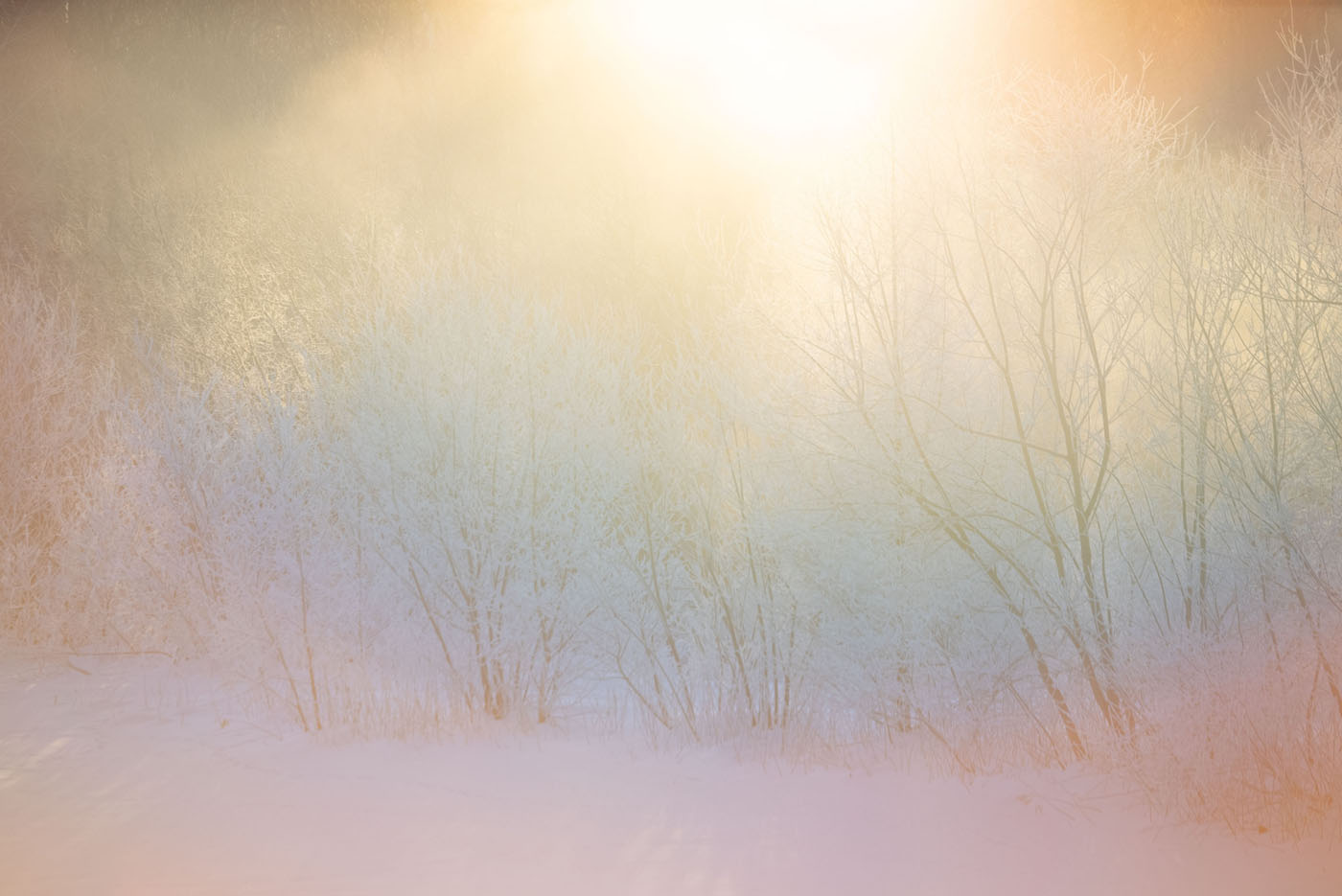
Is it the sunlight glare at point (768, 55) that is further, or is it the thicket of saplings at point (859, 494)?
the sunlight glare at point (768, 55)

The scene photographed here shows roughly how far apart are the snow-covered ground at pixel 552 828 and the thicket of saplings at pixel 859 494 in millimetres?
448

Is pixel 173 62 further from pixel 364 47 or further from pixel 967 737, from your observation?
pixel 967 737

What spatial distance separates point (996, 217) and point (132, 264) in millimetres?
15294

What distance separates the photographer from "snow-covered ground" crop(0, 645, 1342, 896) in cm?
496

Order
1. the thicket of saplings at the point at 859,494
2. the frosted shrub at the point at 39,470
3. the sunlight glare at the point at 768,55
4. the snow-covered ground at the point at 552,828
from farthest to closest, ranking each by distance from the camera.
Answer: the sunlight glare at the point at 768,55 → the frosted shrub at the point at 39,470 → the thicket of saplings at the point at 859,494 → the snow-covered ground at the point at 552,828

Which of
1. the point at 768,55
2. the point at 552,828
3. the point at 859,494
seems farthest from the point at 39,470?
the point at 768,55

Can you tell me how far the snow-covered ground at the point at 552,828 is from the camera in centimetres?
496

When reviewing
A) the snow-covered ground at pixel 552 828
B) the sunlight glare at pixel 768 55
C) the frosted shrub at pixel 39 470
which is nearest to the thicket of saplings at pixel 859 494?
the frosted shrub at pixel 39 470

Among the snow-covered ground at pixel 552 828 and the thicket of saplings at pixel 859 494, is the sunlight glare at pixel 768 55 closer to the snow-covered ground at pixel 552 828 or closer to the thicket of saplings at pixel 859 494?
the thicket of saplings at pixel 859 494

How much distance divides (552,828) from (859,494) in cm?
270

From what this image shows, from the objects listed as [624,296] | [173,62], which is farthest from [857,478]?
[173,62]

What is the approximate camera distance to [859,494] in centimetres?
661

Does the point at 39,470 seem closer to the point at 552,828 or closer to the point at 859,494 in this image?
the point at 552,828

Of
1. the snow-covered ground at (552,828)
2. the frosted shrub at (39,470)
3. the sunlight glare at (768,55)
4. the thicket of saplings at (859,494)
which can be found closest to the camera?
the snow-covered ground at (552,828)
